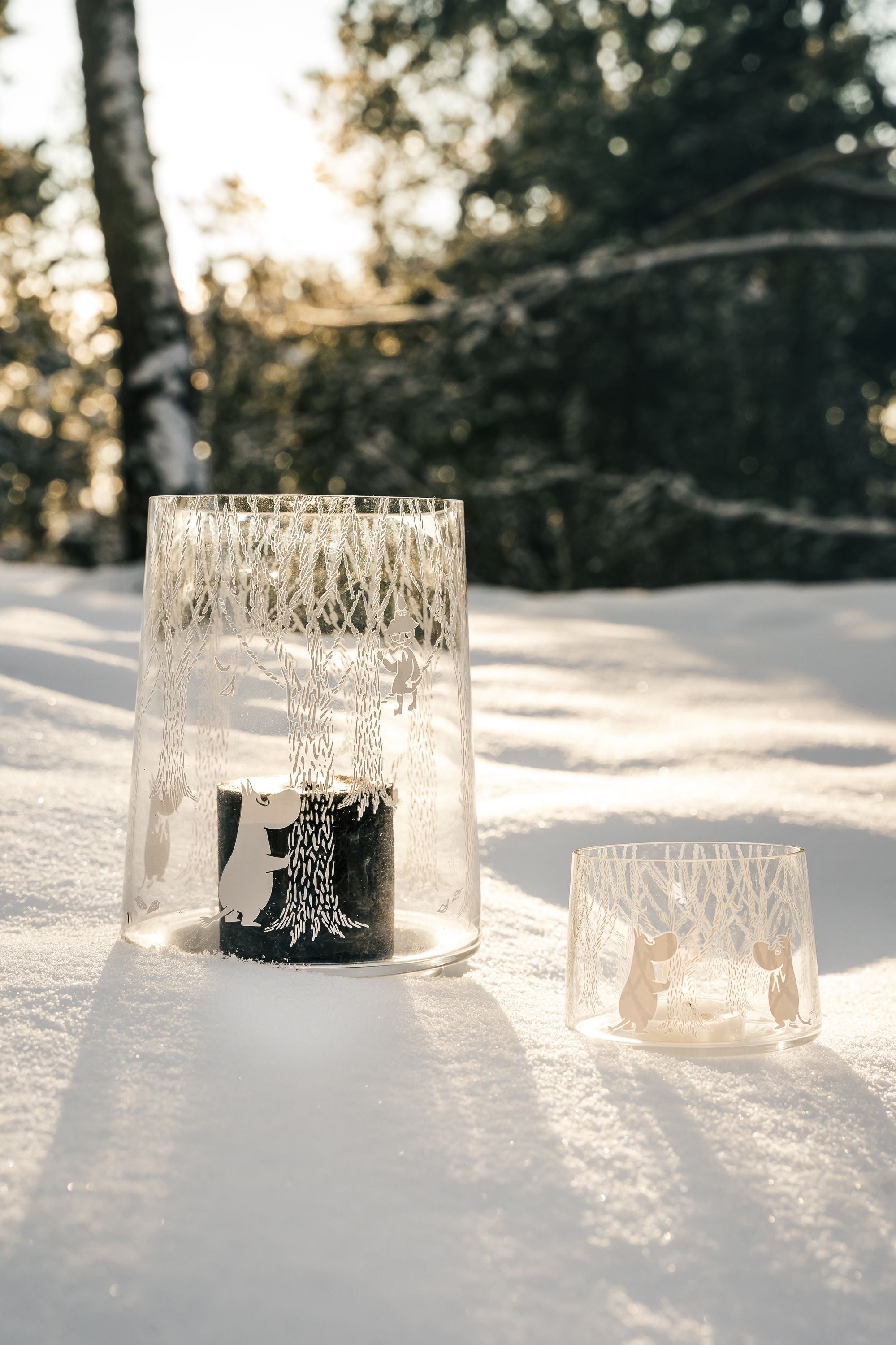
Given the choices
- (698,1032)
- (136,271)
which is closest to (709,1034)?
(698,1032)

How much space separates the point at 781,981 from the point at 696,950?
2.7 inches

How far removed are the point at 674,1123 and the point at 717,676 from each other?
1649 millimetres

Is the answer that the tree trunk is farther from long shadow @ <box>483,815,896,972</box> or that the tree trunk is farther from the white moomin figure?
the white moomin figure

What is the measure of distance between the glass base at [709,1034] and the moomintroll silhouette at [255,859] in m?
0.27

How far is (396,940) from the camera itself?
101 cm

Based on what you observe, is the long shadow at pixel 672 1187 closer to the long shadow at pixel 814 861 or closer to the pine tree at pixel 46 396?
the long shadow at pixel 814 861

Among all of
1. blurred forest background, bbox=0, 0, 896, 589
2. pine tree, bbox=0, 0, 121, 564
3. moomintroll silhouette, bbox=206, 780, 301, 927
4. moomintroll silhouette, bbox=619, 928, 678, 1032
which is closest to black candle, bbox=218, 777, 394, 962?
moomintroll silhouette, bbox=206, 780, 301, 927

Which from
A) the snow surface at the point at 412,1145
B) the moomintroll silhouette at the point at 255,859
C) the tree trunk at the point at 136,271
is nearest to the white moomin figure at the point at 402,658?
the moomintroll silhouette at the point at 255,859

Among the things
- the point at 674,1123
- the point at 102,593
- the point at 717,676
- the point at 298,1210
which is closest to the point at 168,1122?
the point at 298,1210

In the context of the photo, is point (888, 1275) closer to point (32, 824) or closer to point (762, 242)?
point (32, 824)

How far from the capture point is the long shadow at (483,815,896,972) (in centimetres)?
126

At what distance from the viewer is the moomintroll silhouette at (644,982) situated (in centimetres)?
89

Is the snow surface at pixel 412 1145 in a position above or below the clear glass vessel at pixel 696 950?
below

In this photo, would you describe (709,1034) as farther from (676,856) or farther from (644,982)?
(676,856)
